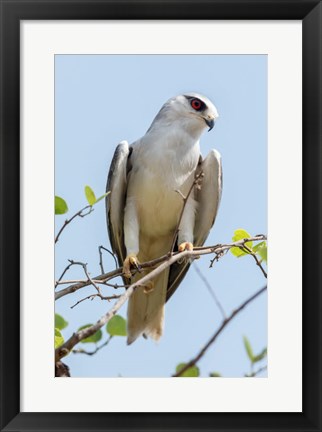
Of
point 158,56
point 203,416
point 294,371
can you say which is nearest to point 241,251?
point 294,371

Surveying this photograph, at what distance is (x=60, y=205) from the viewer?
222 cm

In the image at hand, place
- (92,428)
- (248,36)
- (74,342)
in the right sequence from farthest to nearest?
(248,36) → (92,428) → (74,342)

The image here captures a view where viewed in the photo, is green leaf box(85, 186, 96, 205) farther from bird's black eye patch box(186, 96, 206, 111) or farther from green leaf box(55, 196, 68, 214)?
bird's black eye patch box(186, 96, 206, 111)

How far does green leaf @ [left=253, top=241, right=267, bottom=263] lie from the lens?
7.38 feet

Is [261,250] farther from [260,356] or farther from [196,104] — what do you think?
[196,104]

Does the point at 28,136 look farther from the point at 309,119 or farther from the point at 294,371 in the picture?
the point at 294,371

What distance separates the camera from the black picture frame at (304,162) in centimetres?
212

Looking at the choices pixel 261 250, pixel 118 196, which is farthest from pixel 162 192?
pixel 261 250

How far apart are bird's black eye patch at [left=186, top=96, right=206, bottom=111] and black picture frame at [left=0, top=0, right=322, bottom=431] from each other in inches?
22.2

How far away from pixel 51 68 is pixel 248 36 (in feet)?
2.36

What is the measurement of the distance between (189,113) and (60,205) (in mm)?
992

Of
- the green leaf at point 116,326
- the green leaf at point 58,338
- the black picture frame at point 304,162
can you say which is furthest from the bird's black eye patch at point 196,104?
the green leaf at point 58,338

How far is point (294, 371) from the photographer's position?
218cm

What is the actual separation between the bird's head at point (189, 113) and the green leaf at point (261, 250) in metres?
0.66
